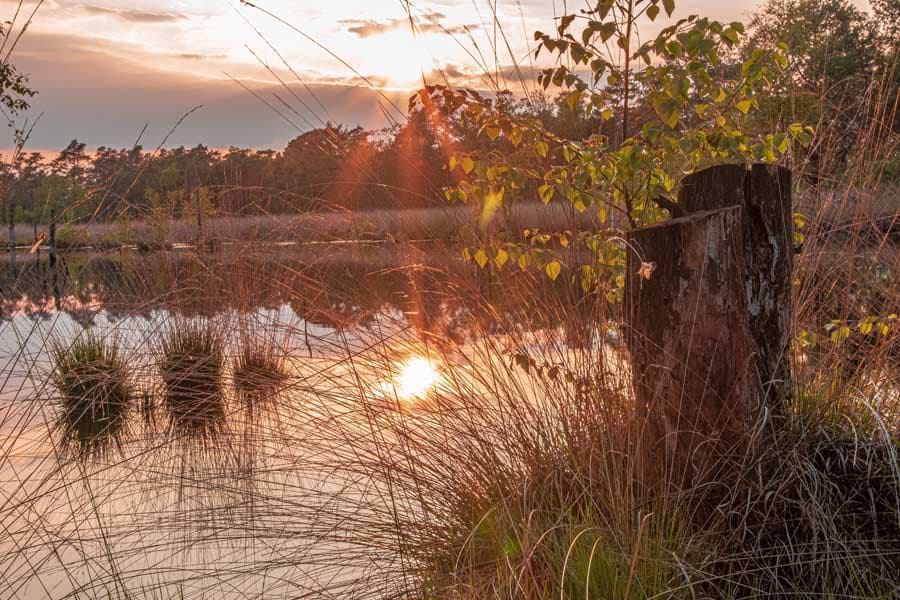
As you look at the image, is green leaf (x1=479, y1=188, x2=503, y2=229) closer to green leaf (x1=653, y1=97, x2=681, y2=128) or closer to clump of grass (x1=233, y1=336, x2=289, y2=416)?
green leaf (x1=653, y1=97, x2=681, y2=128)

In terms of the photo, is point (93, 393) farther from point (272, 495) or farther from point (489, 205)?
point (489, 205)

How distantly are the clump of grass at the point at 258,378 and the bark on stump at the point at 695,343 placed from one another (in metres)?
1.31

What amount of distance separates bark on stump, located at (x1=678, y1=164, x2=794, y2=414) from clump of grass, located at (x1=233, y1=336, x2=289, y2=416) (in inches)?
64.8

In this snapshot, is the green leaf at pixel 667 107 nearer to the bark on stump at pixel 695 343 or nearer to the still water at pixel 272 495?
the bark on stump at pixel 695 343

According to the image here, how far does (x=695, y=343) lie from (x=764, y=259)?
1.20 feet

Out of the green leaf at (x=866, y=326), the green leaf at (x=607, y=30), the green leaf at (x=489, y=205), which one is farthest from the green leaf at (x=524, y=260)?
the green leaf at (x=866, y=326)

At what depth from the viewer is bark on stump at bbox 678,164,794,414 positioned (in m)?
2.53

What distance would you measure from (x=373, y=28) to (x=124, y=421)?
3462mm

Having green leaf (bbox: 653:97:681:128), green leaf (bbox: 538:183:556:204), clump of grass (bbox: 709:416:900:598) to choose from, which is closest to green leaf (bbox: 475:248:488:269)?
Result: green leaf (bbox: 538:183:556:204)

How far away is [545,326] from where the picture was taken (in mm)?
2957

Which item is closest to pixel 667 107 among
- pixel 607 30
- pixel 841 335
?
pixel 607 30

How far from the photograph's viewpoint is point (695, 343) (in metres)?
2.52

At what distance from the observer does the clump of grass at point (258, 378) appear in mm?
3250

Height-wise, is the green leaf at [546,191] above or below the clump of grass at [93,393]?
above
